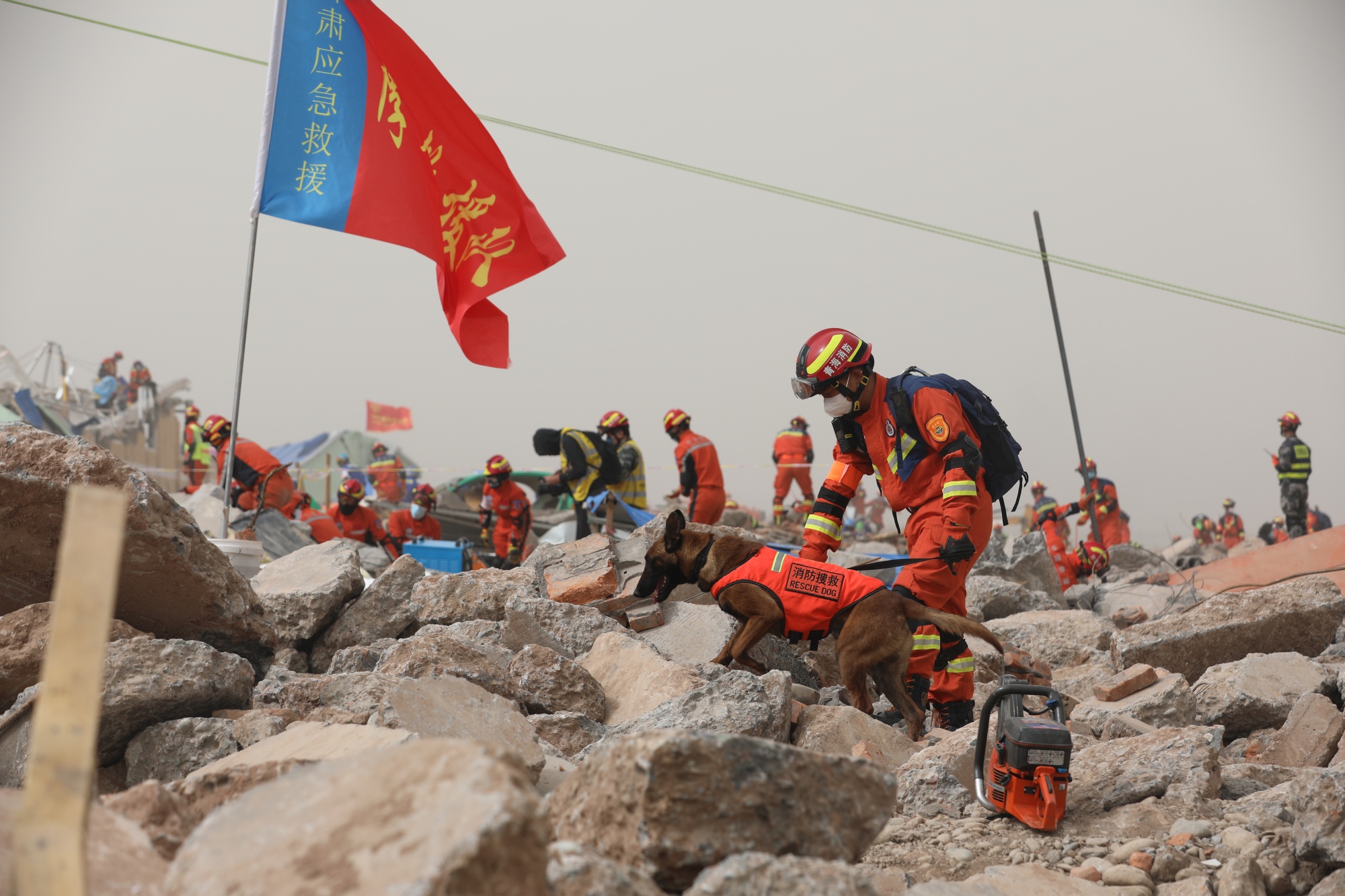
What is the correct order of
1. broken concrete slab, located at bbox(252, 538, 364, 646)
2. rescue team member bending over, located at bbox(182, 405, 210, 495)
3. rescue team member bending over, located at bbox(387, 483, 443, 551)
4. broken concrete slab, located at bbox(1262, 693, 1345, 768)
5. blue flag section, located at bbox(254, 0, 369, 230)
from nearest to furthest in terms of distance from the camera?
broken concrete slab, located at bbox(1262, 693, 1345, 768), broken concrete slab, located at bbox(252, 538, 364, 646), blue flag section, located at bbox(254, 0, 369, 230), rescue team member bending over, located at bbox(387, 483, 443, 551), rescue team member bending over, located at bbox(182, 405, 210, 495)

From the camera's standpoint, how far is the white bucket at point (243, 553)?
5.89 meters

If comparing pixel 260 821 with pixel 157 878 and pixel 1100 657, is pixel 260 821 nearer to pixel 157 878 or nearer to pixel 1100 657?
pixel 157 878

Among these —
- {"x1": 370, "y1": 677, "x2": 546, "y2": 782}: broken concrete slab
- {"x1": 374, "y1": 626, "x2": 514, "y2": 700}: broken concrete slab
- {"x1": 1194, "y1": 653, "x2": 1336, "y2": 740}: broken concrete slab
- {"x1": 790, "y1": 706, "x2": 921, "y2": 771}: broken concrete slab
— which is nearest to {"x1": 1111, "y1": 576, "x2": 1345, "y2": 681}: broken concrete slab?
{"x1": 1194, "y1": 653, "x2": 1336, "y2": 740}: broken concrete slab

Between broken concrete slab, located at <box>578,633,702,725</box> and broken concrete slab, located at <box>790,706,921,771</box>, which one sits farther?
broken concrete slab, located at <box>578,633,702,725</box>

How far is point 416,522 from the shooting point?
1411cm

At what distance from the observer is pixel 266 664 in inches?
186

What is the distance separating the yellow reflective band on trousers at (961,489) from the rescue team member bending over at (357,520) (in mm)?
9212

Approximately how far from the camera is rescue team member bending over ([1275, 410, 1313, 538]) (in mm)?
15711

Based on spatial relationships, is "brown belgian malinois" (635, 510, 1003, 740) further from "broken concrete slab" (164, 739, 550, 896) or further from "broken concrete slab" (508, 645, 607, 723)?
"broken concrete slab" (164, 739, 550, 896)

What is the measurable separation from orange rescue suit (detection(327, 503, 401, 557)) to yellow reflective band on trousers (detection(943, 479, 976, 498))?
373 inches

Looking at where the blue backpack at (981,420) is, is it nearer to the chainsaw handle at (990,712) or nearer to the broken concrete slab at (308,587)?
the chainsaw handle at (990,712)

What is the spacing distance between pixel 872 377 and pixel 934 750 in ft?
6.49

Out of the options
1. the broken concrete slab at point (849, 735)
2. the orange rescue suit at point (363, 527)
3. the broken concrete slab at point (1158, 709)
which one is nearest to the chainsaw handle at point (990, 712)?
the broken concrete slab at point (849, 735)

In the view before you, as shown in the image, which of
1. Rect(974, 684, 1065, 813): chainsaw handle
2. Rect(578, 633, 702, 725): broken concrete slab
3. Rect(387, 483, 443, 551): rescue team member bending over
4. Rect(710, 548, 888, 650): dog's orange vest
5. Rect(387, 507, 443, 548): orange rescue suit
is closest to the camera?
Rect(974, 684, 1065, 813): chainsaw handle
